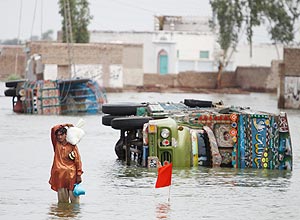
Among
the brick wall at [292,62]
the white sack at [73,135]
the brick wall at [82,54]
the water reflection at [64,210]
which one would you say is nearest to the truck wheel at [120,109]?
the water reflection at [64,210]

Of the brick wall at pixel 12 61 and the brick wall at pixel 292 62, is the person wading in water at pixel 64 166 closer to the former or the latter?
the brick wall at pixel 292 62

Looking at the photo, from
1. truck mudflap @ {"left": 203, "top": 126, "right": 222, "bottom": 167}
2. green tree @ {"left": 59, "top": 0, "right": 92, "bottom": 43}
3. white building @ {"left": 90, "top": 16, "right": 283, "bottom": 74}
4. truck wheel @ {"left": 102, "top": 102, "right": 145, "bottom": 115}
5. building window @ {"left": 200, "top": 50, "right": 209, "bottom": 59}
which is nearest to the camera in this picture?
truck mudflap @ {"left": 203, "top": 126, "right": 222, "bottom": 167}

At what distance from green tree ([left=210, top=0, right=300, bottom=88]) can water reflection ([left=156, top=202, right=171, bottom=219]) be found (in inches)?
2706

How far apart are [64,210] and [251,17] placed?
7155cm

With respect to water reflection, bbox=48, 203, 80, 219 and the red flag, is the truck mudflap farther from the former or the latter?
water reflection, bbox=48, 203, 80, 219

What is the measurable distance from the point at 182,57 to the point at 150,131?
8767 cm

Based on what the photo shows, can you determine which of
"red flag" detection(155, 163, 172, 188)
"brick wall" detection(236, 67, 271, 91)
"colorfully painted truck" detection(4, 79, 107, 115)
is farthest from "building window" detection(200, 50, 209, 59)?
"red flag" detection(155, 163, 172, 188)

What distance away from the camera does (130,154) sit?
67.8 ft

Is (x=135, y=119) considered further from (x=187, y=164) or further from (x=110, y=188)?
(x=110, y=188)

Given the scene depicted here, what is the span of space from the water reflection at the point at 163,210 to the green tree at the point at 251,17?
2706 inches

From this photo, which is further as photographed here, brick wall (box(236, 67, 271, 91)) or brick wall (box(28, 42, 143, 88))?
brick wall (box(236, 67, 271, 91))

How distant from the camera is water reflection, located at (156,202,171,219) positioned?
14734 millimetres

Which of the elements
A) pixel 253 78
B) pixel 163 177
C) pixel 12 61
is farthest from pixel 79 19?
pixel 163 177

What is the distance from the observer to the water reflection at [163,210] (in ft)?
48.3
